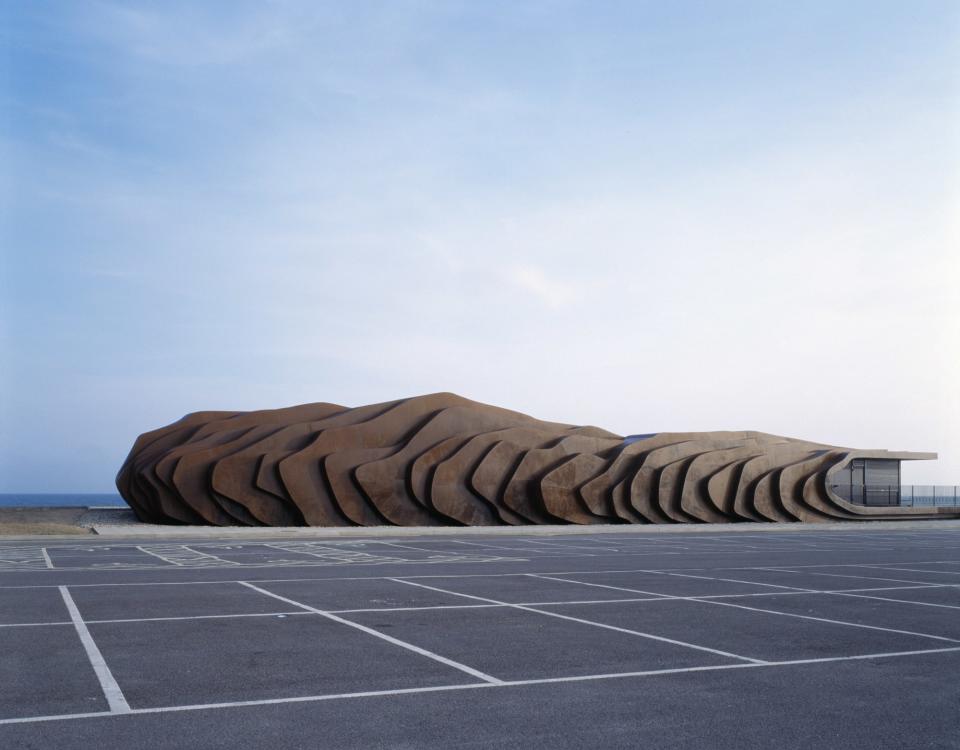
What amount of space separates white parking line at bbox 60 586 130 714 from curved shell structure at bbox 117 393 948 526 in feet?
61.3

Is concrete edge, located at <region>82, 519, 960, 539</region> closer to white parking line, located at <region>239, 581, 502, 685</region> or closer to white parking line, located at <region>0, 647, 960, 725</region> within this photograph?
white parking line, located at <region>239, 581, 502, 685</region>

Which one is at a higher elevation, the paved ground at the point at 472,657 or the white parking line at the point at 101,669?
the paved ground at the point at 472,657

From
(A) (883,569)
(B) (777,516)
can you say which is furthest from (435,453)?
(A) (883,569)

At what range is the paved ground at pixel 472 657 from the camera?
5.54 m

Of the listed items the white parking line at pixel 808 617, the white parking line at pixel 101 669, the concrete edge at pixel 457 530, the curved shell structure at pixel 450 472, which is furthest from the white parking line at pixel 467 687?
the curved shell structure at pixel 450 472

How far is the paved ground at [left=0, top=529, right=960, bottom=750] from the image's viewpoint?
5543 mm

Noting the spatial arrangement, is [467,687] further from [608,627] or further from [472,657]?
[608,627]

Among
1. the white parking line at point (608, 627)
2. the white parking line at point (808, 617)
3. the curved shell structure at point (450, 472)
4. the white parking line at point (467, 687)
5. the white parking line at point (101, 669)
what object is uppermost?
the curved shell structure at point (450, 472)

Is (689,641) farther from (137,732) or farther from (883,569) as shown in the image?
(883,569)

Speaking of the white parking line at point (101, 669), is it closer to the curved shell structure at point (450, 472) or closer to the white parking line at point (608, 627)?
the white parking line at point (608, 627)

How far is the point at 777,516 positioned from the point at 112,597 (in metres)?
28.7

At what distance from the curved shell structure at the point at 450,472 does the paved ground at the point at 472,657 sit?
43.2 ft


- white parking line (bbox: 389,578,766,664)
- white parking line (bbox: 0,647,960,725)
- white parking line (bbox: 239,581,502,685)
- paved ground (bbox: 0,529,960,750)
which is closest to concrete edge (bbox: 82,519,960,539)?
paved ground (bbox: 0,529,960,750)

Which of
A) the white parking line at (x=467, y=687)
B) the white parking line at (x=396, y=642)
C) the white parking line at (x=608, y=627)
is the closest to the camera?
the white parking line at (x=467, y=687)
